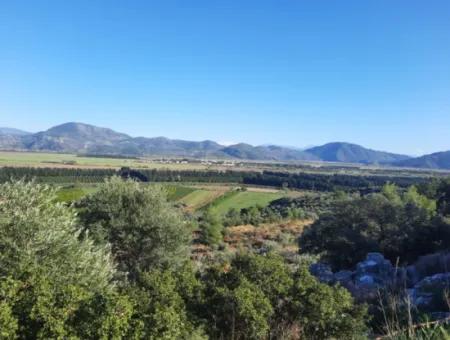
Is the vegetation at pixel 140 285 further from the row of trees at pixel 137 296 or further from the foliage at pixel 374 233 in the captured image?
the foliage at pixel 374 233

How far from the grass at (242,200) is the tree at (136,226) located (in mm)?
59533

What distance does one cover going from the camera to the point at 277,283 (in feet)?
37.9

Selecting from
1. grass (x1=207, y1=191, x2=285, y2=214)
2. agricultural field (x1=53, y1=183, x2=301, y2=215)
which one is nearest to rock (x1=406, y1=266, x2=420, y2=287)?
agricultural field (x1=53, y1=183, x2=301, y2=215)

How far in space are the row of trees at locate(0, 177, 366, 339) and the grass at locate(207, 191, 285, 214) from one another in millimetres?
69462

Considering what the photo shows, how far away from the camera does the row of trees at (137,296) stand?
26.4 feet

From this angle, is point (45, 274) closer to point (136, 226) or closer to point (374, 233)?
point (136, 226)

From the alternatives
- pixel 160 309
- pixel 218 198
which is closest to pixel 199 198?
pixel 218 198

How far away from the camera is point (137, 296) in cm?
934

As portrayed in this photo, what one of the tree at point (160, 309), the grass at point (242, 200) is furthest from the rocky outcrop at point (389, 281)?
the grass at point (242, 200)

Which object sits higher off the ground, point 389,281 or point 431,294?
point 389,281

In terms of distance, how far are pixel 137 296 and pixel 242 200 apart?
90583 millimetres

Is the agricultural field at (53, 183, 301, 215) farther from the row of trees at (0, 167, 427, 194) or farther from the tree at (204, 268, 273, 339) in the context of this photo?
the tree at (204, 268, 273, 339)

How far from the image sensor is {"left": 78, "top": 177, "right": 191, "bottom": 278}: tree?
22.5 metres

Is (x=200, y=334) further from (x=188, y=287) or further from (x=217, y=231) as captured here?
(x=217, y=231)
